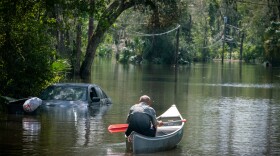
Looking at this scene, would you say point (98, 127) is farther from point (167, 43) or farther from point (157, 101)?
point (167, 43)

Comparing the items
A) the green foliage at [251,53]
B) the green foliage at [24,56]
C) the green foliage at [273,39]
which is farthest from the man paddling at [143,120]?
the green foliage at [251,53]

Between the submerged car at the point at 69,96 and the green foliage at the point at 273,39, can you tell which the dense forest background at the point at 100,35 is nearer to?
the green foliage at the point at 273,39

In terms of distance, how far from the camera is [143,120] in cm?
1644

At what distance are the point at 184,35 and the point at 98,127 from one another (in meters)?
98.1

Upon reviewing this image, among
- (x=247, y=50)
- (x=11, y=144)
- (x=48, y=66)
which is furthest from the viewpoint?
(x=247, y=50)

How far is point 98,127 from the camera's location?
22.1 meters

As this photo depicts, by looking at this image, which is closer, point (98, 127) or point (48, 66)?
point (98, 127)

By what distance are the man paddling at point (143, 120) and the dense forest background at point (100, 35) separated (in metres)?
5.58

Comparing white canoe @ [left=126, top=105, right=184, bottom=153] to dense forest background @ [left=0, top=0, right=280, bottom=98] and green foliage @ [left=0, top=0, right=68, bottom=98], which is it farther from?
green foliage @ [left=0, top=0, right=68, bottom=98]

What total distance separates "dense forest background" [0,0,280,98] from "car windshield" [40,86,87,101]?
2.12m

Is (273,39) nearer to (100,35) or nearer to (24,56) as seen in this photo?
(100,35)

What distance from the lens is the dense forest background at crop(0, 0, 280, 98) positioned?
24661mm

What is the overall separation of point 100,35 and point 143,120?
3419cm

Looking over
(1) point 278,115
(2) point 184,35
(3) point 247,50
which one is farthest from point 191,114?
(3) point 247,50
